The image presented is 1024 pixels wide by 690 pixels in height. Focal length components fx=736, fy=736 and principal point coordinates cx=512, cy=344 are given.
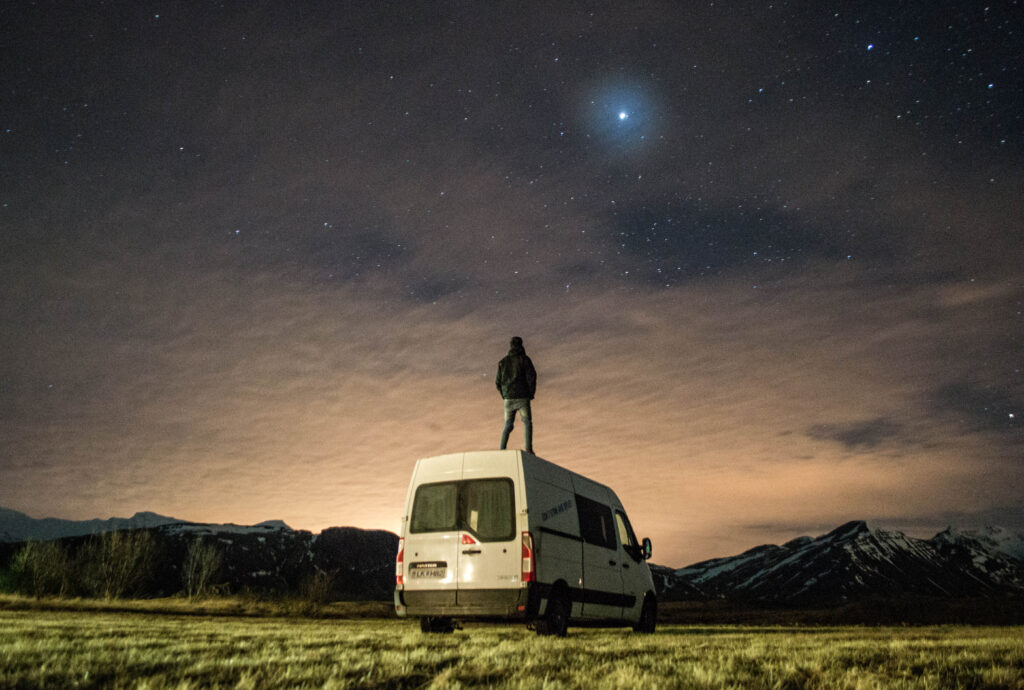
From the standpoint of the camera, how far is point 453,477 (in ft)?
37.4

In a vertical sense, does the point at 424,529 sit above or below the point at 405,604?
above

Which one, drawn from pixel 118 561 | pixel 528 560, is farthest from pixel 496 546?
pixel 118 561

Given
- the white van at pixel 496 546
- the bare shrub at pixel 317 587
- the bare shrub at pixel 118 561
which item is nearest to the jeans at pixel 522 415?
the white van at pixel 496 546

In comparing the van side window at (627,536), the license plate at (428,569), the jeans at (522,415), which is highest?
the jeans at (522,415)

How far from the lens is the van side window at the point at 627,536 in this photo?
13945 mm

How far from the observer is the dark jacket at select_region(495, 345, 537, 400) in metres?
15.9

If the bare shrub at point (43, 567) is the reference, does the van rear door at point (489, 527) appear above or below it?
above

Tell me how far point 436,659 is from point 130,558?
88.8 metres

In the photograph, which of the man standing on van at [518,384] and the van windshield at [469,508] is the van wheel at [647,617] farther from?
the van windshield at [469,508]

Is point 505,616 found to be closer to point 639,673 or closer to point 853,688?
point 639,673

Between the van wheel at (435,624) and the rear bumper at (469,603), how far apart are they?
40 centimetres

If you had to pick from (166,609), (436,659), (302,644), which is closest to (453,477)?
(302,644)

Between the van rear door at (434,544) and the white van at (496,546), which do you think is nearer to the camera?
the white van at (496,546)

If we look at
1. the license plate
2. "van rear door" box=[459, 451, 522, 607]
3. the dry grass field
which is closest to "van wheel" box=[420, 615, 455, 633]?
the license plate
